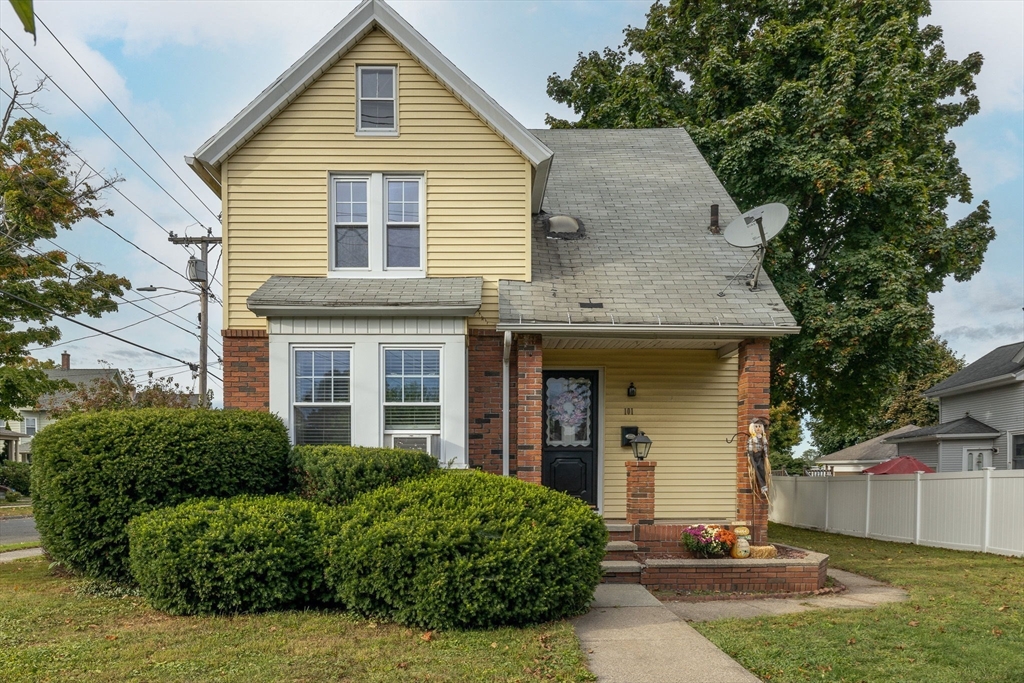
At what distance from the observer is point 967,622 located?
754 centimetres

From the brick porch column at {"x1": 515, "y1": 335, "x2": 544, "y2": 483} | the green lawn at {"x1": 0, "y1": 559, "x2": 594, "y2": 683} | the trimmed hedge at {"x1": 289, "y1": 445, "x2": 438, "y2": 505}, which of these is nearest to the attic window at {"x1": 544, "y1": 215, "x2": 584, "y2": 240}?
the brick porch column at {"x1": 515, "y1": 335, "x2": 544, "y2": 483}

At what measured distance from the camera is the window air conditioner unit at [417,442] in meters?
10.5

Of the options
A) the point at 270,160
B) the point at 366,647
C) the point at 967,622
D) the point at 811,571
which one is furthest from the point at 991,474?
the point at 270,160

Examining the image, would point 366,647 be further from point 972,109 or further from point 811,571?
point 972,109

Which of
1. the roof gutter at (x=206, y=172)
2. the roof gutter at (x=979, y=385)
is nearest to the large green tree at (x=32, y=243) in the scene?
the roof gutter at (x=206, y=172)

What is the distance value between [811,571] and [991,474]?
6.13m

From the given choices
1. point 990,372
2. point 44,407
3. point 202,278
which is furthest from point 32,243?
point 44,407

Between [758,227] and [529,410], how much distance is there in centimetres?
390

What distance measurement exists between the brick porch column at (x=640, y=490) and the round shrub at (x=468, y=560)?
2389 mm

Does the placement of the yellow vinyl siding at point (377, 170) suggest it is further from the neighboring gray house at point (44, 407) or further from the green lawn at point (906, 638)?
the neighboring gray house at point (44, 407)

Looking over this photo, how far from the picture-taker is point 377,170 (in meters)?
11.3

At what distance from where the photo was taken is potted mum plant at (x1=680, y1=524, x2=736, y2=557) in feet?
31.0

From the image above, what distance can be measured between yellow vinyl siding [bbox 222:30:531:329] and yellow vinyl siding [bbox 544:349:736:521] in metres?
2.01

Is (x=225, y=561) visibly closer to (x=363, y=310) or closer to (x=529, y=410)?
(x=363, y=310)
